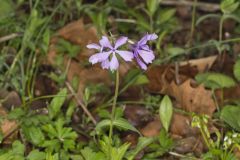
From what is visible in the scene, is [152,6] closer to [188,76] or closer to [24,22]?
[188,76]

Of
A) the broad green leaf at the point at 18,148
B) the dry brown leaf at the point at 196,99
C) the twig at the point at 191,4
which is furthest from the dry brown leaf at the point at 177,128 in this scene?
the twig at the point at 191,4

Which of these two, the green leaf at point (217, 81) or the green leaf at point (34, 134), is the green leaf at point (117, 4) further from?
the green leaf at point (34, 134)

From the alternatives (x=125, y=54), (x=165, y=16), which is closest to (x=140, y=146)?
(x=125, y=54)

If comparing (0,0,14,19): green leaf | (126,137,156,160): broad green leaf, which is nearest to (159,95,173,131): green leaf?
(126,137,156,160): broad green leaf

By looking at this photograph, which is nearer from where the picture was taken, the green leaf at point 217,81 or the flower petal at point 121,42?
the flower petal at point 121,42

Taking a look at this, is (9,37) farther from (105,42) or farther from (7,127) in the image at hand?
(105,42)

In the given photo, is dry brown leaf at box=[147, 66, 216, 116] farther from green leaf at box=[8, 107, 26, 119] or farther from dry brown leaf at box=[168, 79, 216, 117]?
green leaf at box=[8, 107, 26, 119]
